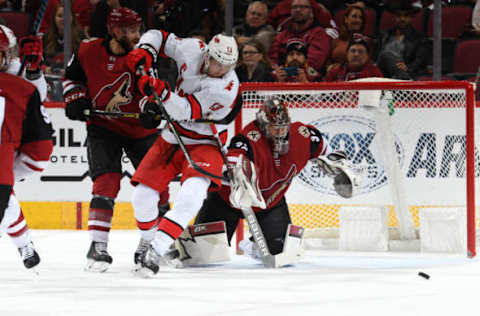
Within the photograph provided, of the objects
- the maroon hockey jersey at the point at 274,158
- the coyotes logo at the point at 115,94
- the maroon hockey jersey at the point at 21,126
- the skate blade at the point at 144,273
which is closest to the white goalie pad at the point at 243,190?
the maroon hockey jersey at the point at 274,158

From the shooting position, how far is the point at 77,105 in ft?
12.3

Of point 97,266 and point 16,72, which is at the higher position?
point 16,72

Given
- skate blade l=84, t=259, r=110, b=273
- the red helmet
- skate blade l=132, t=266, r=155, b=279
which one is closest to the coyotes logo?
the red helmet

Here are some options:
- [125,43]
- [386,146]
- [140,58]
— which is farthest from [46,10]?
[386,146]

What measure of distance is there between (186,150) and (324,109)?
3.78 ft

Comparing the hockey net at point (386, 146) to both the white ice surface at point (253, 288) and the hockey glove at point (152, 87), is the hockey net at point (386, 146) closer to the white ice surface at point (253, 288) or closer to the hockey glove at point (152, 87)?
the white ice surface at point (253, 288)

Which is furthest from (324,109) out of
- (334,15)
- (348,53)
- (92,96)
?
(334,15)

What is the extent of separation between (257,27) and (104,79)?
7.22 ft

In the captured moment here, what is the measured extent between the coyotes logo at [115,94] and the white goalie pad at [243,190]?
60cm

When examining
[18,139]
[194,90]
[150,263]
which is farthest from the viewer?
[194,90]

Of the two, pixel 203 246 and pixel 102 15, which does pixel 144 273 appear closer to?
pixel 203 246

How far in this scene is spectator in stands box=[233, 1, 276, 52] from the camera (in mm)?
5695

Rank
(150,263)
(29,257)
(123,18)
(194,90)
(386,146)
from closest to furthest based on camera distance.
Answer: (29,257)
(150,263)
(194,90)
(123,18)
(386,146)

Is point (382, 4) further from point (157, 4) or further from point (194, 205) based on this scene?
point (194, 205)
